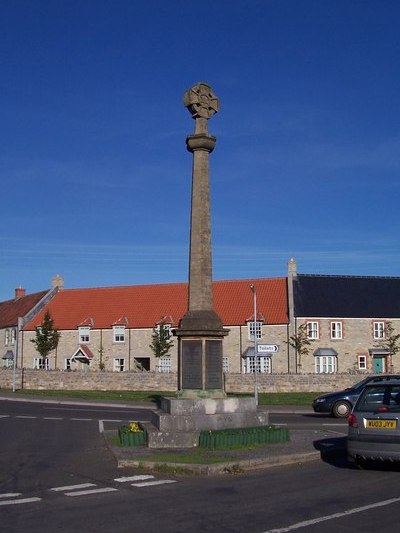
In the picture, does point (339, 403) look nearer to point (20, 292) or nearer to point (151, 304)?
point (151, 304)

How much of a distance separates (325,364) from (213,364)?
40.6 m

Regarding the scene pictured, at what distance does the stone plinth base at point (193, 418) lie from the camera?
14.5m

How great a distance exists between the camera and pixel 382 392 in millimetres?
12297

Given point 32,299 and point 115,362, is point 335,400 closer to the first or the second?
point 115,362

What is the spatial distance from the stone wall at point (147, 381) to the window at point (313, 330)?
11040 mm

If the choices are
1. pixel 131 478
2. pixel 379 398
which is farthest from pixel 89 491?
pixel 379 398

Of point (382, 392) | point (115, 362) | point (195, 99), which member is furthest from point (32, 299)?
point (382, 392)

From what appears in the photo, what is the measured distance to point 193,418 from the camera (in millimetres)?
15188

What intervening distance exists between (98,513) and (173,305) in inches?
2074

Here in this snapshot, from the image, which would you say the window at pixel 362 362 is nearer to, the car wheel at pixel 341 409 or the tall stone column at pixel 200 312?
the car wheel at pixel 341 409

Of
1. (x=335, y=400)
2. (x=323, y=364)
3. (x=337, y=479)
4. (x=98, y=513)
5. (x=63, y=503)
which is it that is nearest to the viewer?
(x=98, y=513)

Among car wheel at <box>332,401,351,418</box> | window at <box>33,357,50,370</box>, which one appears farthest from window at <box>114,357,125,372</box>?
car wheel at <box>332,401,351,418</box>

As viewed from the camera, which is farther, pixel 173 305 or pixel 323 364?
pixel 173 305

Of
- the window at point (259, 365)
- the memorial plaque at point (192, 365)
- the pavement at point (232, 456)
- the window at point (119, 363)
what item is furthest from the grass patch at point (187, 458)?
the window at point (119, 363)
